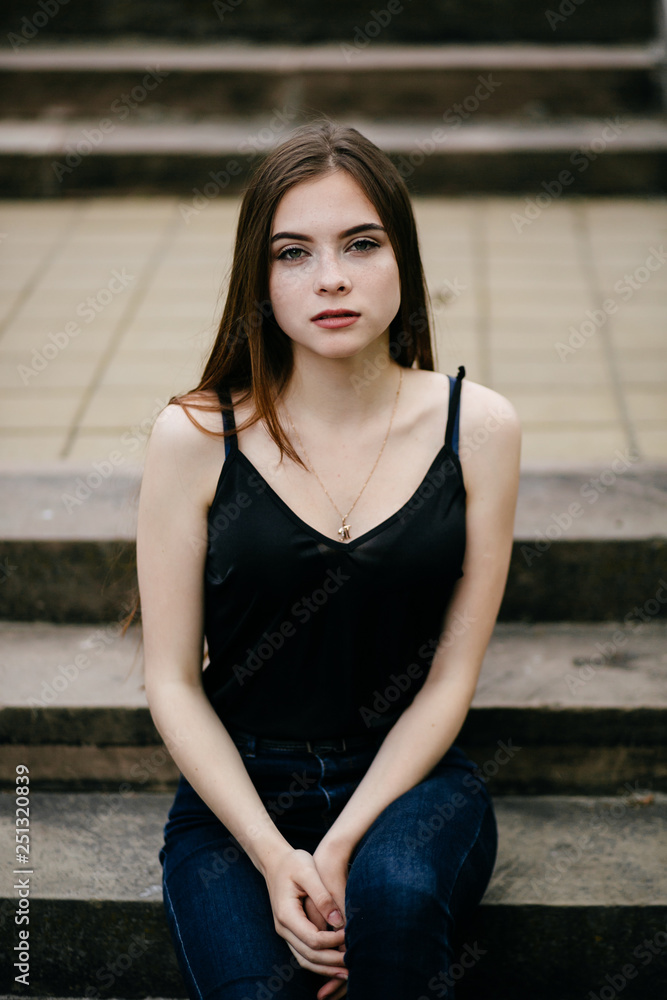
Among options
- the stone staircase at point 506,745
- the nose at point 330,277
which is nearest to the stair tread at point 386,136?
the stone staircase at point 506,745

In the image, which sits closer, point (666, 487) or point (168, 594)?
point (168, 594)

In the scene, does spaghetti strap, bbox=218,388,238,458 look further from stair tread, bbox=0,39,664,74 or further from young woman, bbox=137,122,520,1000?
stair tread, bbox=0,39,664,74

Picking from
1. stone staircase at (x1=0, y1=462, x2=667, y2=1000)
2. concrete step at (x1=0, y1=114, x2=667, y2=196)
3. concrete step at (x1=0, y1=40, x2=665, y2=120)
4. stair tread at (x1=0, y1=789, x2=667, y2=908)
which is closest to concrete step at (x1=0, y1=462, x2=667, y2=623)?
stone staircase at (x1=0, y1=462, x2=667, y2=1000)

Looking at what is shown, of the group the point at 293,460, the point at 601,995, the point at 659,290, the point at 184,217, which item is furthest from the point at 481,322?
the point at 601,995

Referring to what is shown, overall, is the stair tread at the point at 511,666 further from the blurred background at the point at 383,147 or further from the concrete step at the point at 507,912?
the blurred background at the point at 383,147

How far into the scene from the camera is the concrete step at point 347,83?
5461 mm

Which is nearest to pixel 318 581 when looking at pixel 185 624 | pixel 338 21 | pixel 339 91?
pixel 185 624

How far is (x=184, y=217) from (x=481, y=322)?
1.83 m

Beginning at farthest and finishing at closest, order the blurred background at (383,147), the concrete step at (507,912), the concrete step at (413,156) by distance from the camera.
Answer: the concrete step at (413,156) → the blurred background at (383,147) → the concrete step at (507,912)

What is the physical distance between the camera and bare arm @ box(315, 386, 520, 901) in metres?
1.87

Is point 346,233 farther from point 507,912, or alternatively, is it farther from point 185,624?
point 507,912

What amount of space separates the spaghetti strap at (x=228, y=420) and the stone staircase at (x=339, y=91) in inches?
135

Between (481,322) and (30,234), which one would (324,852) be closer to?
(481,322)

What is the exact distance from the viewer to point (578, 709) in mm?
2328
